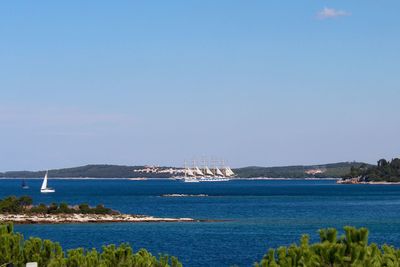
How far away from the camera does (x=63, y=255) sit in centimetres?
3422

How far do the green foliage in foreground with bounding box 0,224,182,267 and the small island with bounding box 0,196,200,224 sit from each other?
2819 inches

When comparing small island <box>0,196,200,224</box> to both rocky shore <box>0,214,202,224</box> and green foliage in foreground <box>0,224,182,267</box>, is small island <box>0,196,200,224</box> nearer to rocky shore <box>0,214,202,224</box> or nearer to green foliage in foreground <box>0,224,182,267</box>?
rocky shore <box>0,214,202,224</box>

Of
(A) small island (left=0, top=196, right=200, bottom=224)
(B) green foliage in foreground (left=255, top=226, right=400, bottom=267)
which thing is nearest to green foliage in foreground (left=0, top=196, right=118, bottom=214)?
(A) small island (left=0, top=196, right=200, bottom=224)

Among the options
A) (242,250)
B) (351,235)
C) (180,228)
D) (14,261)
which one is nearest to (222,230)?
(180,228)

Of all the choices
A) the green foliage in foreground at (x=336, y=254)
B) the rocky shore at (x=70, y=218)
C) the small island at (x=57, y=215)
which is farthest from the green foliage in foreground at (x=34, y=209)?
the green foliage in foreground at (x=336, y=254)

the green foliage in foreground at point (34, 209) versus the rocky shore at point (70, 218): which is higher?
the green foliage in foreground at point (34, 209)

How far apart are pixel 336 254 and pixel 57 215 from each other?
301 ft

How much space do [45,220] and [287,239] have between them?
36.2 m

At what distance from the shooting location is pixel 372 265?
27031 millimetres

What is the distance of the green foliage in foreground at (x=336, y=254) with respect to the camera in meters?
27.3

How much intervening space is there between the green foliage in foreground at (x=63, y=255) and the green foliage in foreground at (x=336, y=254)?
6.00 m

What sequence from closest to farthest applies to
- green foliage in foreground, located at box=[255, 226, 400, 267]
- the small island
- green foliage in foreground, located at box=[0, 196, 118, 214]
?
green foliage in foreground, located at box=[255, 226, 400, 267]
the small island
green foliage in foreground, located at box=[0, 196, 118, 214]

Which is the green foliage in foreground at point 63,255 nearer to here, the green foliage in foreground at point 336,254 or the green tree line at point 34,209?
the green foliage in foreground at point 336,254

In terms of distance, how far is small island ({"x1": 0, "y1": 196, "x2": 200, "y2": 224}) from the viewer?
357 feet
